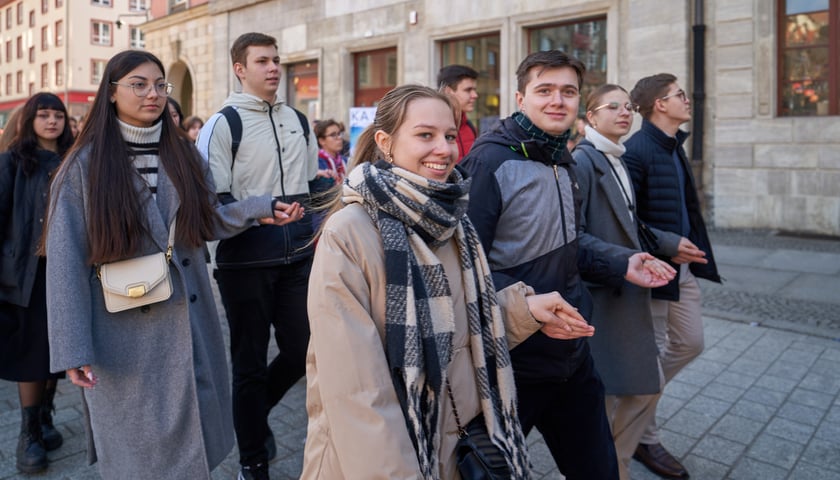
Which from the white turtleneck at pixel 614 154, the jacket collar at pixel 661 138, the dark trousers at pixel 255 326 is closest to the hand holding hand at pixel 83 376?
the dark trousers at pixel 255 326

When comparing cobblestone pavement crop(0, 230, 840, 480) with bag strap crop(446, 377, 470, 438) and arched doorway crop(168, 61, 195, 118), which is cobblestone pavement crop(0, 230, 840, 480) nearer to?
bag strap crop(446, 377, 470, 438)

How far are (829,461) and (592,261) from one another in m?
1.99

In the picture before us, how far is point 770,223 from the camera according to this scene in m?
10.7

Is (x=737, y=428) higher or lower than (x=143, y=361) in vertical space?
lower

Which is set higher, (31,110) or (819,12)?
(819,12)

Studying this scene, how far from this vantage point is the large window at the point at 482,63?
1412 centimetres

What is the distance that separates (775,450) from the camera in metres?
3.88

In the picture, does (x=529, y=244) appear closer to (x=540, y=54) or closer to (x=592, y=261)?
(x=592, y=261)

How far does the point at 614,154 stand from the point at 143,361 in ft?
7.63

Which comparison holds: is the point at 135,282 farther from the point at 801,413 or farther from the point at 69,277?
the point at 801,413

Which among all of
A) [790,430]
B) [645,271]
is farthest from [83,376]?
[790,430]

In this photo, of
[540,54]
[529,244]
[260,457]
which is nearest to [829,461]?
[529,244]

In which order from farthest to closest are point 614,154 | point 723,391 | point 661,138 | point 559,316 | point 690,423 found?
point 723,391, point 690,423, point 661,138, point 614,154, point 559,316

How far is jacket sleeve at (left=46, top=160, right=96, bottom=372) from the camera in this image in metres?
2.56
